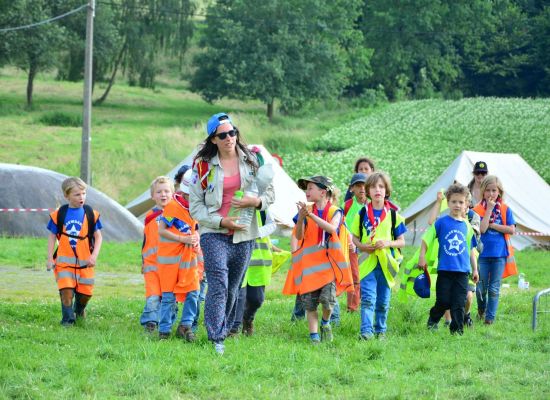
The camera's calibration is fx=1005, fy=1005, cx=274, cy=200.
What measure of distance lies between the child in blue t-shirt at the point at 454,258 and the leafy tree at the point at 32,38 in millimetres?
43466

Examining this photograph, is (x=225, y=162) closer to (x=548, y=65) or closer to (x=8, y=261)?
(x=8, y=261)

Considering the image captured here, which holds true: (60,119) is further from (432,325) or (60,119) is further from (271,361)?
(271,361)

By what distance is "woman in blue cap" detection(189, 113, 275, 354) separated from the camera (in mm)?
7914

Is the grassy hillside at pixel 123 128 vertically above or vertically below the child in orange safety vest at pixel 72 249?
below

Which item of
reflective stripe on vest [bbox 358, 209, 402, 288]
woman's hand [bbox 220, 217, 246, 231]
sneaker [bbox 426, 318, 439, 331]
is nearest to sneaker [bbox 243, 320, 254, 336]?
reflective stripe on vest [bbox 358, 209, 402, 288]

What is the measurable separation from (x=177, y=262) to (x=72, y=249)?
1.28 metres

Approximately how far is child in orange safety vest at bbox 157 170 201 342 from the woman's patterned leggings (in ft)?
3.37

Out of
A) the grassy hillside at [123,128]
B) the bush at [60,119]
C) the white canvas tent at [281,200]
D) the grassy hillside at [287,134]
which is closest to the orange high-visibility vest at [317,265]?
the white canvas tent at [281,200]

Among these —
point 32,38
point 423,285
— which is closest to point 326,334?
point 423,285

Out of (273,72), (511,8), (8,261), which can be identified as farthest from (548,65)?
(8,261)

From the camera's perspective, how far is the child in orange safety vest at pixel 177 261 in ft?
29.6

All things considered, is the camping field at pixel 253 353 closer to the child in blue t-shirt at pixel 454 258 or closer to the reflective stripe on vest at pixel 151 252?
the child in blue t-shirt at pixel 454 258

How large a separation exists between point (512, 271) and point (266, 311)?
2.81m

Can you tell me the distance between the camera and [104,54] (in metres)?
56.8
